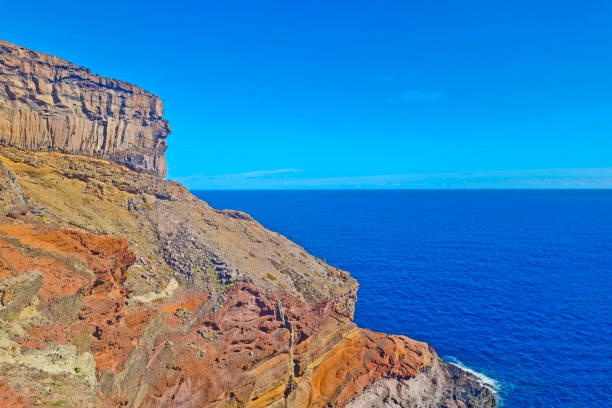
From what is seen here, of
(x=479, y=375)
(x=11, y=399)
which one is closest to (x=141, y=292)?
(x=11, y=399)

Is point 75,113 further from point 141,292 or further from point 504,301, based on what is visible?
point 504,301

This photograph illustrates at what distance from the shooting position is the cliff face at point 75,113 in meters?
55.8

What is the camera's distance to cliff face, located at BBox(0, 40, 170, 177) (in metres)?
55.8

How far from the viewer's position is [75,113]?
62812 mm

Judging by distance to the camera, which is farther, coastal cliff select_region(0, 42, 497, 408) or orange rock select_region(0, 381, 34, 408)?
coastal cliff select_region(0, 42, 497, 408)

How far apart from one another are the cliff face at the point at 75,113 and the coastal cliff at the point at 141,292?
216 mm

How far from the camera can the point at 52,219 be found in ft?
139

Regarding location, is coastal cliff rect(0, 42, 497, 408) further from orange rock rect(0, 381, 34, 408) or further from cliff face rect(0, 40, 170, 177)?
cliff face rect(0, 40, 170, 177)

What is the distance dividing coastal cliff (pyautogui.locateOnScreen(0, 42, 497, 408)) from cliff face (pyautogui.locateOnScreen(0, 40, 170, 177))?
22 centimetres

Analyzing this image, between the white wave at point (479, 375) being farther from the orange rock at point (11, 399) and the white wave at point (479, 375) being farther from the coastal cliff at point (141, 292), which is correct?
the orange rock at point (11, 399)

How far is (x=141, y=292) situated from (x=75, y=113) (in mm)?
38404

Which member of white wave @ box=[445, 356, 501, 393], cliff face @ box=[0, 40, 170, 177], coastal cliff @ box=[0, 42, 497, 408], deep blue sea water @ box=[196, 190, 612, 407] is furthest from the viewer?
cliff face @ box=[0, 40, 170, 177]

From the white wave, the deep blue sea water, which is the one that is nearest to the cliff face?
the deep blue sea water

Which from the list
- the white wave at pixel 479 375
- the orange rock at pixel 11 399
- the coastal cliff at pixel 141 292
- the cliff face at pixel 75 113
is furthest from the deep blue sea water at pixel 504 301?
the cliff face at pixel 75 113
